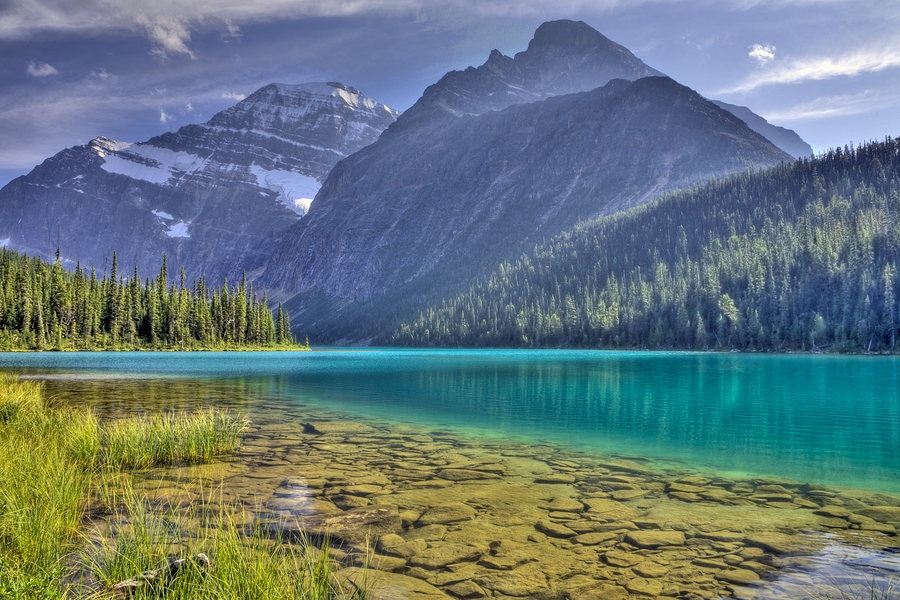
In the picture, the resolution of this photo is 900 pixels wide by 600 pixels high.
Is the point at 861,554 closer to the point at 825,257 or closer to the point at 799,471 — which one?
the point at 799,471

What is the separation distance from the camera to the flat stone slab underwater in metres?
8.32

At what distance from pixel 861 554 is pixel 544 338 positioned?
182m

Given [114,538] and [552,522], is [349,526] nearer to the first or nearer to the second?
[114,538]

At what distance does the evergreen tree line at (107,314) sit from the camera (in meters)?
116

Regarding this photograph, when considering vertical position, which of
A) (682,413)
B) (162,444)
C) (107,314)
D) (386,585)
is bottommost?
(682,413)

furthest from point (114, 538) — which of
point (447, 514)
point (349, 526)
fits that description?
point (447, 514)

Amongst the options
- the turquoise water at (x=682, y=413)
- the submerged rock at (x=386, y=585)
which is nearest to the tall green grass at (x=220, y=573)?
the submerged rock at (x=386, y=585)

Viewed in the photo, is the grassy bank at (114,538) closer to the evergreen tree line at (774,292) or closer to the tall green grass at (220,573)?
the tall green grass at (220,573)

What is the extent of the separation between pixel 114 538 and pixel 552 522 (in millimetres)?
7513

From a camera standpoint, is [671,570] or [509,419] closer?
[671,570]

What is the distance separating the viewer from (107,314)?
133 metres

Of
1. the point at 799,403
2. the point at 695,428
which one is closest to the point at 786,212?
the point at 799,403

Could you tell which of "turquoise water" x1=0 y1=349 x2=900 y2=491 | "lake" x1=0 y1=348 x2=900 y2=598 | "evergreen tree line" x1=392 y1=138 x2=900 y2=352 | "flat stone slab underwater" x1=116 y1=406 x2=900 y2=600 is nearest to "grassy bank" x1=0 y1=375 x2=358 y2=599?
"flat stone slab underwater" x1=116 y1=406 x2=900 y2=600

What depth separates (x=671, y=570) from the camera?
8781 mm
